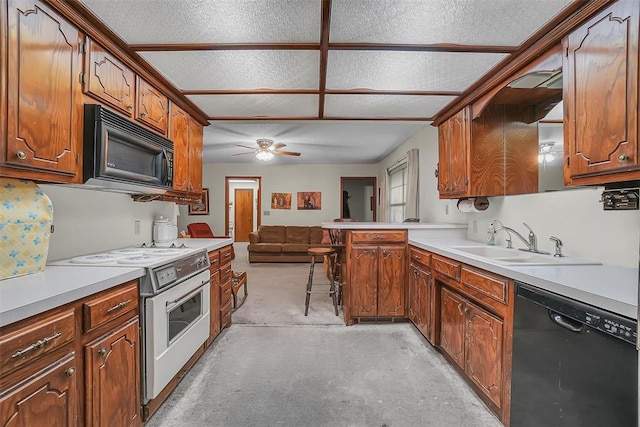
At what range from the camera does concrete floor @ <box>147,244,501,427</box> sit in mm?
1675

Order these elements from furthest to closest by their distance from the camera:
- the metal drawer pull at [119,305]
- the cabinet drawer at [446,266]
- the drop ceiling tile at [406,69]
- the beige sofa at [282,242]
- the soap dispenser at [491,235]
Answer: the beige sofa at [282,242], the soap dispenser at [491,235], the cabinet drawer at [446,266], the drop ceiling tile at [406,69], the metal drawer pull at [119,305]

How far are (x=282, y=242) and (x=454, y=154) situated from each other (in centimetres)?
493

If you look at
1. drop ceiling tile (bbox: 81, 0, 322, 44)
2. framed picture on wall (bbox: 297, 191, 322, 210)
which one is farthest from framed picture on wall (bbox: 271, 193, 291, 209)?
drop ceiling tile (bbox: 81, 0, 322, 44)

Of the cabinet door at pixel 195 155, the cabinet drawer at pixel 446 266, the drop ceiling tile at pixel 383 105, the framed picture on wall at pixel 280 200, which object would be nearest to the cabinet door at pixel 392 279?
the cabinet drawer at pixel 446 266

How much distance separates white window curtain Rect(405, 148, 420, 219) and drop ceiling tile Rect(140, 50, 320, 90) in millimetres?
2662

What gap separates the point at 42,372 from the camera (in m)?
0.98

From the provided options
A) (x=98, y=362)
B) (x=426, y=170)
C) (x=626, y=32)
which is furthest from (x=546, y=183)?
(x=98, y=362)

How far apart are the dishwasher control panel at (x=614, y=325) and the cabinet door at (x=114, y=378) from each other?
198cm

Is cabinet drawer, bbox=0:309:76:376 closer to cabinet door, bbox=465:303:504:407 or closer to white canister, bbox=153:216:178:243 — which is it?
white canister, bbox=153:216:178:243

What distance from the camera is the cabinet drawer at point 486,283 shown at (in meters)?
1.55

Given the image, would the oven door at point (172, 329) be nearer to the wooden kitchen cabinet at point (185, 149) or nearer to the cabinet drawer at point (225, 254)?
the cabinet drawer at point (225, 254)

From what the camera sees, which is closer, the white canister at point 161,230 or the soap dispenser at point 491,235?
the soap dispenser at point 491,235

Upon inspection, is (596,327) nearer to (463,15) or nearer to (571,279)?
(571,279)

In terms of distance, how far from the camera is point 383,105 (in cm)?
276
